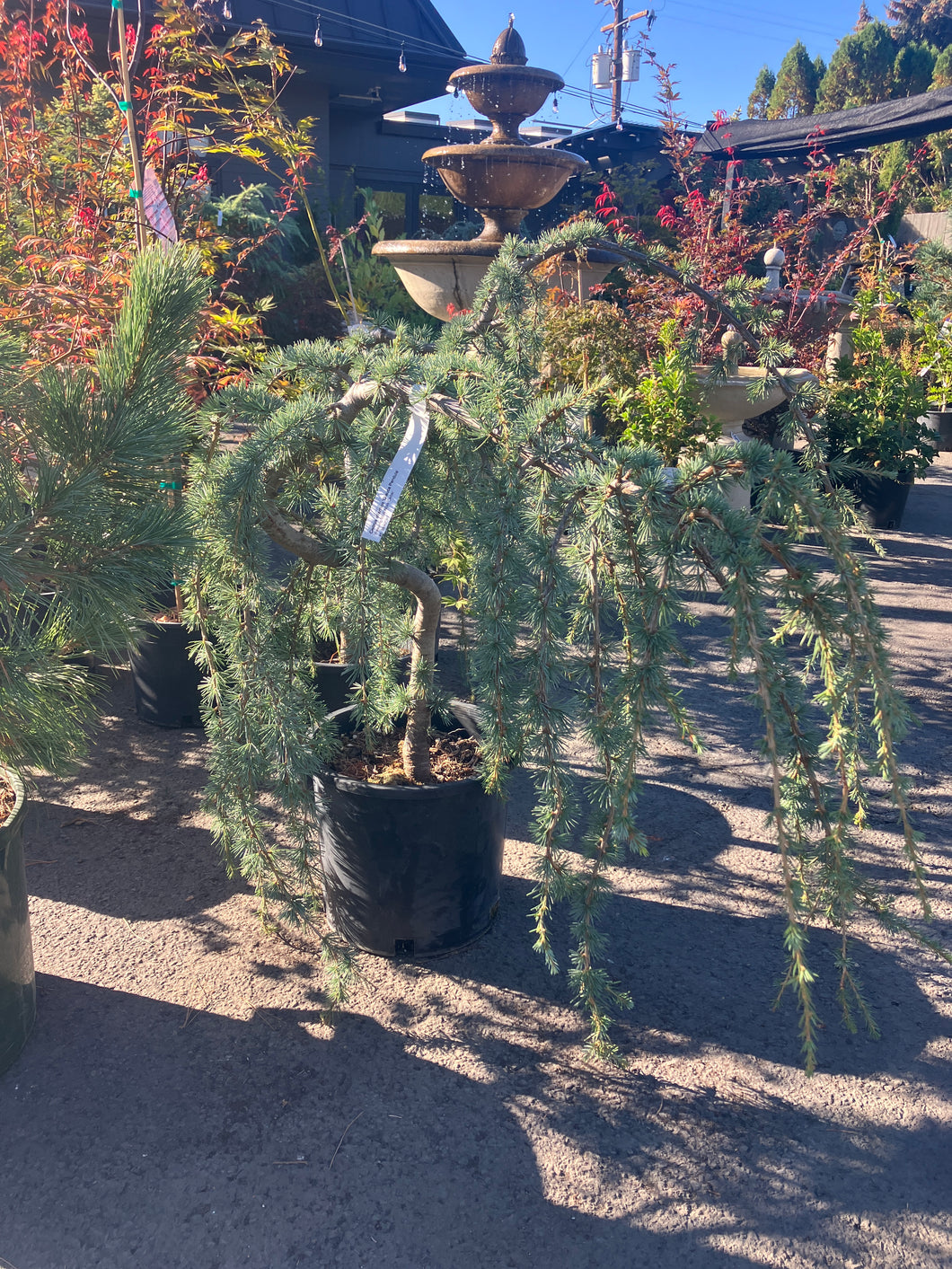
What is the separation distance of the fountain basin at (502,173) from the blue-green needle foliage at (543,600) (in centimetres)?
369

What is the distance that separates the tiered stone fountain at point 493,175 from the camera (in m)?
5.64

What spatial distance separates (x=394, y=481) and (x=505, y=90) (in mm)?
5028

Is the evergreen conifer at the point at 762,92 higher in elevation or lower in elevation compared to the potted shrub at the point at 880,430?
higher

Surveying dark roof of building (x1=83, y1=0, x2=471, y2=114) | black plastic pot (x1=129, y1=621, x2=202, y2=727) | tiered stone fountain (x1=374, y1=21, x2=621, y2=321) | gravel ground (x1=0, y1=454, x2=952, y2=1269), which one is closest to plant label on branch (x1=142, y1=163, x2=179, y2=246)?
black plastic pot (x1=129, y1=621, x2=202, y2=727)

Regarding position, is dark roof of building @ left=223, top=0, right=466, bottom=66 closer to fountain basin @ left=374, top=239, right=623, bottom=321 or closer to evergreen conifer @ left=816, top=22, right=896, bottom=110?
fountain basin @ left=374, top=239, right=623, bottom=321

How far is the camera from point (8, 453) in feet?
5.28

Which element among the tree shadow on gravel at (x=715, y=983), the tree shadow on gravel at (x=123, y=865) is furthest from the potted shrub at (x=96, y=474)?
the tree shadow on gravel at (x=715, y=983)

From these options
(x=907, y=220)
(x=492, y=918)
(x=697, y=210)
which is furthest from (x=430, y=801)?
(x=907, y=220)

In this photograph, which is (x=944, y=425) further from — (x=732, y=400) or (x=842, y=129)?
(x=842, y=129)

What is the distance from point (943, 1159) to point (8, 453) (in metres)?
2.35

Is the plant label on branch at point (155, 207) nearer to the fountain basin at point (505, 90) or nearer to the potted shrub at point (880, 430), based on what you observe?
the fountain basin at point (505, 90)

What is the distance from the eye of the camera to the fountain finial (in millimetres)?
5902

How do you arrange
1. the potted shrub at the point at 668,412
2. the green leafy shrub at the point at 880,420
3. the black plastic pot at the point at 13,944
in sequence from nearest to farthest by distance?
the black plastic pot at the point at 13,944
the potted shrub at the point at 668,412
the green leafy shrub at the point at 880,420

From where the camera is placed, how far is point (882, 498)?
6.66 m
